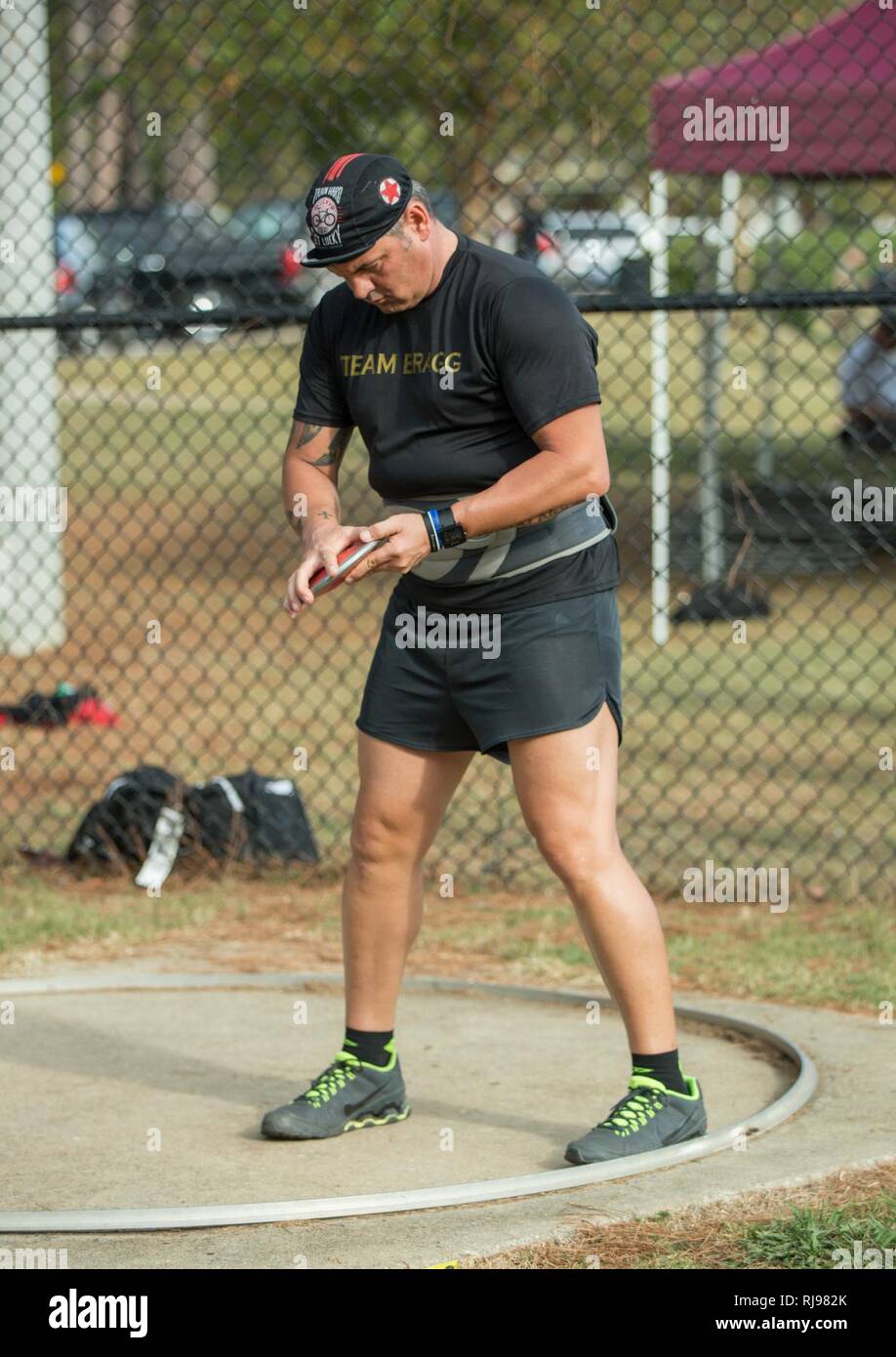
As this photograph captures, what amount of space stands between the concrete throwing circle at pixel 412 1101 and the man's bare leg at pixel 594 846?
39 centimetres

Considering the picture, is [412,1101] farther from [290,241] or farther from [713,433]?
[713,433]

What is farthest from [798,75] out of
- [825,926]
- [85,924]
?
[85,924]

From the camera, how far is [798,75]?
10047 millimetres

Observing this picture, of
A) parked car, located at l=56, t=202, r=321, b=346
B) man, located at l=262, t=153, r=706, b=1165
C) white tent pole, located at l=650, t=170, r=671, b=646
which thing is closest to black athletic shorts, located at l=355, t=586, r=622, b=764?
man, located at l=262, t=153, r=706, b=1165

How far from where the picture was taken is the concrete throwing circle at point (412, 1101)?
3.36 metres

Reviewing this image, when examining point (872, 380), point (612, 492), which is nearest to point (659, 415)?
point (872, 380)

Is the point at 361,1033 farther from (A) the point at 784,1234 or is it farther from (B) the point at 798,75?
(B) the point at 798,75

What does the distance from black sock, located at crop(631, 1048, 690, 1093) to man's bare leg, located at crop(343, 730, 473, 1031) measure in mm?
572

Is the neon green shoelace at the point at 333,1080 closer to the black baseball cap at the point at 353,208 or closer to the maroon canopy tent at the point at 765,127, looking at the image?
the black baseball cap at the point at 353,208

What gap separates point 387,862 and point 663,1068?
74 cm

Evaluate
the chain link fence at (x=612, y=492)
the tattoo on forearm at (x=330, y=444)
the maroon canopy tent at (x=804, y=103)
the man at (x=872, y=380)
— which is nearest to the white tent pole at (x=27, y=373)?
the chain link fence at (x=612, y=492)

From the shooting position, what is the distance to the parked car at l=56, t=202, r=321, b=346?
6410mm

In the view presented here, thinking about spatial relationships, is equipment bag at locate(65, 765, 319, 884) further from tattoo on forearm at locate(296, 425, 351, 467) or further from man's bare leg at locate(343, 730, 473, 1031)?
tattoo on forearm at locate(296, 425, 351, 467)

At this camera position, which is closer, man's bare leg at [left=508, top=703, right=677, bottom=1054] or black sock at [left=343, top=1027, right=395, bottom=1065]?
man's bare leg at [left=508, top=703, right=677, bottom=1054]
